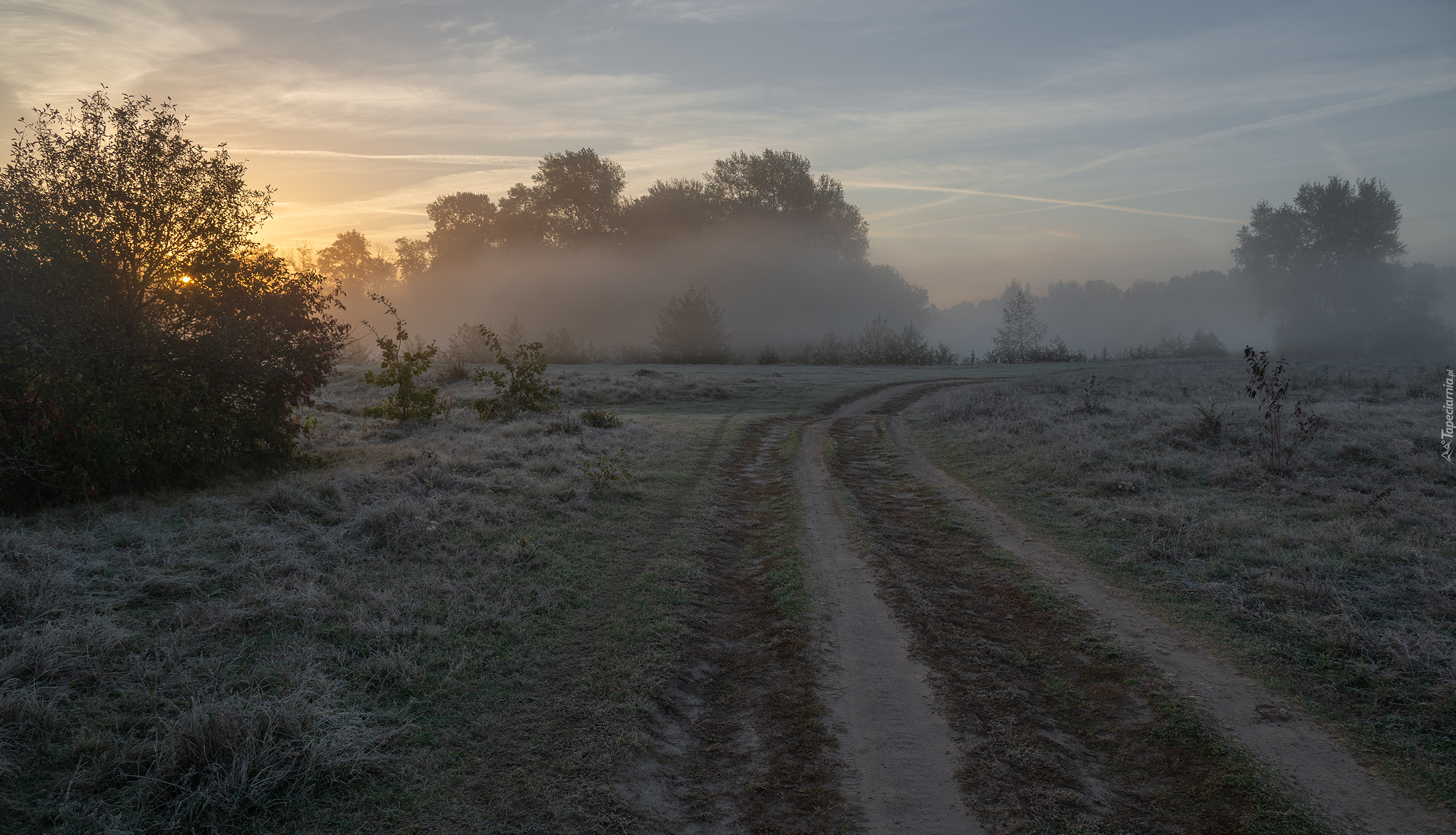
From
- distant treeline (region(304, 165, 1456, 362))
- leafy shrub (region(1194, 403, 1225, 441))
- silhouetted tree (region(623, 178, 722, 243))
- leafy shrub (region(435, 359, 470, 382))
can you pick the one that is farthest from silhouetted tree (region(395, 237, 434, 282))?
leafy shrub (region(1194, 403, 1225, 441))

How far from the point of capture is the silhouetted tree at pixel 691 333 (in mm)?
54031

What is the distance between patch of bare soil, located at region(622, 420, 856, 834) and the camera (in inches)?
157

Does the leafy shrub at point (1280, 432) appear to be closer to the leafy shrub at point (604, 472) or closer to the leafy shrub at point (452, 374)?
the leafy shrub at point (604, 472)

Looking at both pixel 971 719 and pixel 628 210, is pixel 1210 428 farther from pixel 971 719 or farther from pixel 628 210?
pixel 628 210

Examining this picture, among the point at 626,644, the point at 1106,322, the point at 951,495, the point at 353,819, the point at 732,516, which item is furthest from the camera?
the point at 1106,322

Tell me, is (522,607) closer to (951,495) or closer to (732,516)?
(732,516)

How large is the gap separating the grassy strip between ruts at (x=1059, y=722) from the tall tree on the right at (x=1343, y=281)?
7727 centimetres

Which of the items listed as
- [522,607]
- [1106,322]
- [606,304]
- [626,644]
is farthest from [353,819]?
[1106,322]

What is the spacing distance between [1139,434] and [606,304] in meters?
62.7

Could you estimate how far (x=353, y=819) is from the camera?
394 centimetres

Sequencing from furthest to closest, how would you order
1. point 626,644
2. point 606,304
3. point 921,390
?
point 606,304 → point 921,390 → point 626,644

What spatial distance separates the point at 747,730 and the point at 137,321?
11670mm

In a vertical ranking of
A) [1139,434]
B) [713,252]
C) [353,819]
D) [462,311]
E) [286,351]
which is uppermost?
[713,252]

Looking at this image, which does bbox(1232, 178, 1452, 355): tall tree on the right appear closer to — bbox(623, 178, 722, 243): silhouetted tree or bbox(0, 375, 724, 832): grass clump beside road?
bbox(623, 178, 722, 243): silhouetted tree
